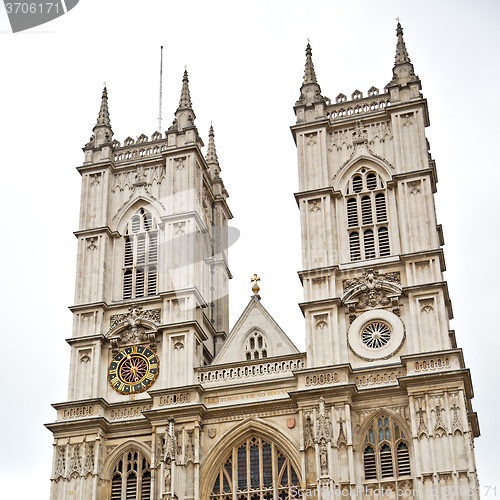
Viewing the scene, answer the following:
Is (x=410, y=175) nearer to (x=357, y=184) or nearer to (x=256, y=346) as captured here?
(x=357, y=184)

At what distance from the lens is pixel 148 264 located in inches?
1516

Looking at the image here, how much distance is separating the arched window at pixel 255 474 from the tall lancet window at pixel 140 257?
7.79 metres

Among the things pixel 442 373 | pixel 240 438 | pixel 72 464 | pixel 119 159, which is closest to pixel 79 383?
pixel 72 464

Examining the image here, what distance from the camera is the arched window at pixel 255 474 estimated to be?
32.7m

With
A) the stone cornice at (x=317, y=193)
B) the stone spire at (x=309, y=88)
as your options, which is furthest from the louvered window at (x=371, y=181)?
the stone spire at (x=309, y=88)

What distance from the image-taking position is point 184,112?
41.7 metres

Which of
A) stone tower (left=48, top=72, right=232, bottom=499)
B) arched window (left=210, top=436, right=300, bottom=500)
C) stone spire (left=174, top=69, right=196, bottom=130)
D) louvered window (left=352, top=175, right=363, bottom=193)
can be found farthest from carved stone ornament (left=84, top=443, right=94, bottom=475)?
stone spire (left=174, top=69, right=196, bottom=130)

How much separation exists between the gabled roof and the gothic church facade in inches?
2.4

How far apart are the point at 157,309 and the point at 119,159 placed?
25.7 feet

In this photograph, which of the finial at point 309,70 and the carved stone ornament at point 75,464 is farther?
the finial at point 309,70

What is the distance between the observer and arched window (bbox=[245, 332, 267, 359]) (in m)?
36.3

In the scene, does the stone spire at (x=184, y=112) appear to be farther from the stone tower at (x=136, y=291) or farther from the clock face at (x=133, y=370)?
the clock face at (x=133, y=370)

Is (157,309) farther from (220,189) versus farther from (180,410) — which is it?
(220,189)

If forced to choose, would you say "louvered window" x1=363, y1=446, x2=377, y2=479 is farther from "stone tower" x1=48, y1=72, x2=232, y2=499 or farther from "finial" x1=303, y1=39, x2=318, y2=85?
"finial" x1=303, y1=39, x2=318, y2=85
